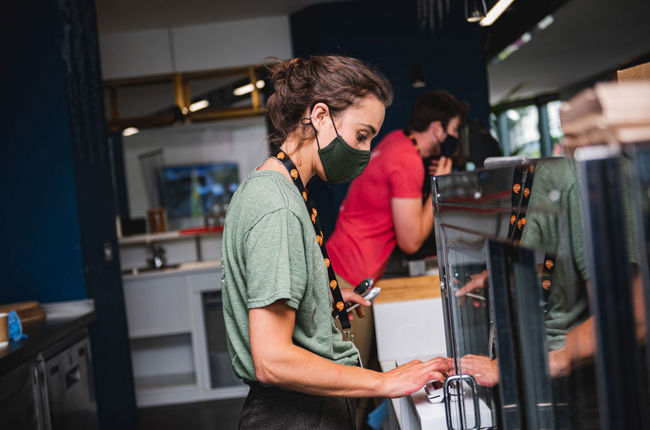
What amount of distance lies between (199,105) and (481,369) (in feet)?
15.3

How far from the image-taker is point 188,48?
4.95 m

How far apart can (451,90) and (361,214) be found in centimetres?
250

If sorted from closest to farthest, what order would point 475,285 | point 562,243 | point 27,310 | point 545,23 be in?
point 562,243 < point 475,285 < point 27,310 < point 545,23

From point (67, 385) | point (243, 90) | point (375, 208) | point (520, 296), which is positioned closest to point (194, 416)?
point (67, 385)

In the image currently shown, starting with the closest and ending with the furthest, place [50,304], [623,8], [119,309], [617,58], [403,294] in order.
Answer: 1. [403,294]
2. [50,304]
3. [119,309]
4. [623,8]
5. [617,58]

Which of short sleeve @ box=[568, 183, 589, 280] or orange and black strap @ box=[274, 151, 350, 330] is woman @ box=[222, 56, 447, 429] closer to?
orange and black strap @ box=[274, 151, 350, 330]

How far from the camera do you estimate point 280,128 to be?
4.02 feet

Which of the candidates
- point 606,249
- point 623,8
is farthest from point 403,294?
point 623,8

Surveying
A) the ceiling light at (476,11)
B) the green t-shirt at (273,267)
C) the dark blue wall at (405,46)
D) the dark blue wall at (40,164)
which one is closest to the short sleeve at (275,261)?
the green t-shirt at (273,267)

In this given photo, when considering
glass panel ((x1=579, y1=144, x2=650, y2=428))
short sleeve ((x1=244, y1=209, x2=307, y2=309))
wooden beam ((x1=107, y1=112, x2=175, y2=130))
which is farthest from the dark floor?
glass panel ((x1=579, y1=144, x2=650, y2=428))

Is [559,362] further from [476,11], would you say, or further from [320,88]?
[476,11]

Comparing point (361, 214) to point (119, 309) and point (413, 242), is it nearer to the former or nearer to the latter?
point (413, 242)

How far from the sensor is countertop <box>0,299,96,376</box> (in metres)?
1.99

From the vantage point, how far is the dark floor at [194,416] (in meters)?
3.74
